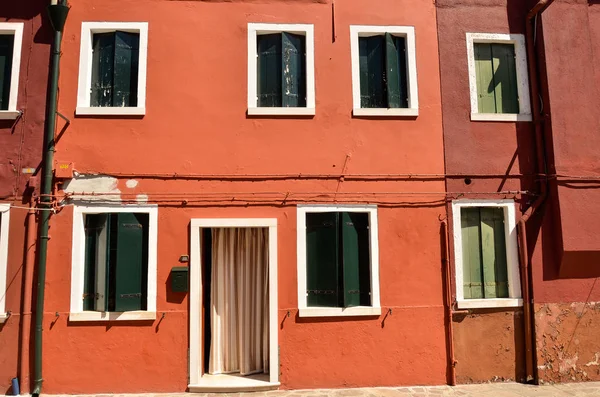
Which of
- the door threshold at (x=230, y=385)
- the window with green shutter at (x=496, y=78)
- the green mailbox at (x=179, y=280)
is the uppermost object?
the window with green shutter at (x=496, y=78)

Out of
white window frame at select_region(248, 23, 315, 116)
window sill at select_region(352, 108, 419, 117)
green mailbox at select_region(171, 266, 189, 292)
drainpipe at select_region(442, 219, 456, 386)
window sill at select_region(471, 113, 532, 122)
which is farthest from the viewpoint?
window sill at select_region(471, 113, 532, 122)

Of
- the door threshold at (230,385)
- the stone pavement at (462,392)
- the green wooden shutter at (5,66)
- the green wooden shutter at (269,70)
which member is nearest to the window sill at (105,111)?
the green wooden shutter at (5,66)

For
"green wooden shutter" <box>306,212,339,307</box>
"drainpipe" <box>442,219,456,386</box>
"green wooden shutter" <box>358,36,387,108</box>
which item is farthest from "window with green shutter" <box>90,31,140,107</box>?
"drainpipe" <box>442,219,456,386</box>

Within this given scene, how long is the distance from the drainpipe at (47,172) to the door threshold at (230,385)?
224cm

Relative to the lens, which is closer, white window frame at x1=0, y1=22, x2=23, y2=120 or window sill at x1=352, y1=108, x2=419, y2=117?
white window frame at x1=0, y1=22, x2=23, y2=120

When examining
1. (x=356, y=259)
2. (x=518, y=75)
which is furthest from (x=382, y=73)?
(x=356, y=259)

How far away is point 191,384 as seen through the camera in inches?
267

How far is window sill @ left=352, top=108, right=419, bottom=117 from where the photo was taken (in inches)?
291

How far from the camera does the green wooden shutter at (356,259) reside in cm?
713

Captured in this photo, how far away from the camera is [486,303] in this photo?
7.20 m

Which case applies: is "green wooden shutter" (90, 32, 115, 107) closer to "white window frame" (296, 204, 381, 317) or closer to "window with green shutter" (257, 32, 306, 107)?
"window with green shutter" (257, 32, 306, 107)

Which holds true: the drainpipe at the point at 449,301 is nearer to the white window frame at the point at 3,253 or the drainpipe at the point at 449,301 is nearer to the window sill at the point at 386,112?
the window sill at the point at 386,112

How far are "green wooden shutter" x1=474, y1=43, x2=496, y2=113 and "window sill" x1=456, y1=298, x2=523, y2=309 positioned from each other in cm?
309

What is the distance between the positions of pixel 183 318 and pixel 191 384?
37.7 inches
